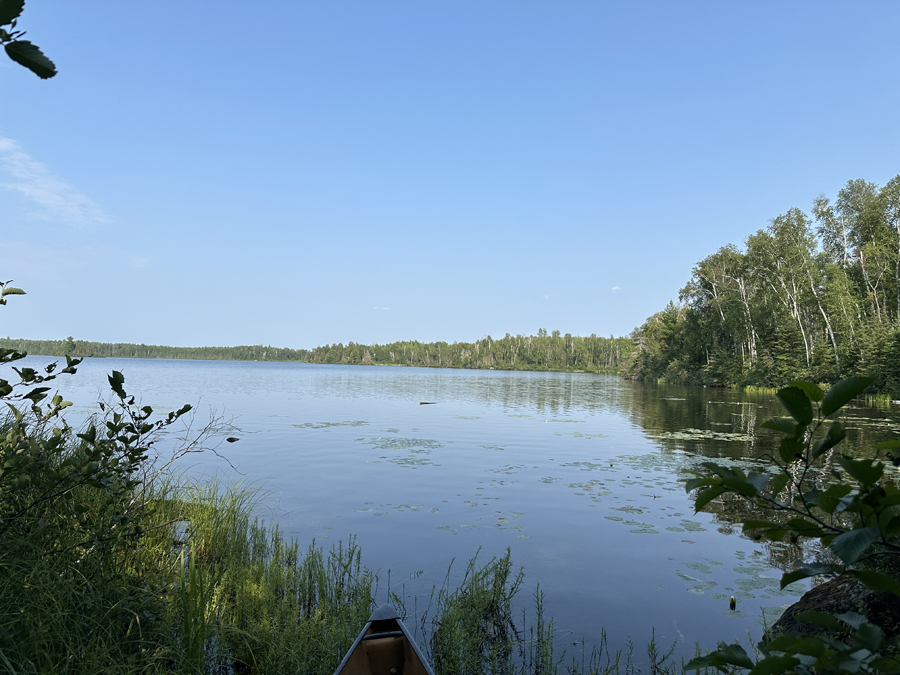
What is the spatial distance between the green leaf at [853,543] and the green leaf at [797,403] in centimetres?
28

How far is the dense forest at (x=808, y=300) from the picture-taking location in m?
38.8

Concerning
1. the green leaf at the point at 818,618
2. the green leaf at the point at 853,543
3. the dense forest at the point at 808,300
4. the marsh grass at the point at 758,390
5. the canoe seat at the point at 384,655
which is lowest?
the canoe seat at the point at 384,655

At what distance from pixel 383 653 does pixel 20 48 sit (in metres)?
4.64

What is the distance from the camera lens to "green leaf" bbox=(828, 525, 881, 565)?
3.52ft

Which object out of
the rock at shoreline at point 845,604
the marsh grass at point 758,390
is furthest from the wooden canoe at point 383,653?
the marsh grass at point 758,390

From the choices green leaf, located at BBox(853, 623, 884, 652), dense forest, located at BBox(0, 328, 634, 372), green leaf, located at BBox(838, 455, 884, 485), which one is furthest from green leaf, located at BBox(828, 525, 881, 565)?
dense forest, located at BBox(0, 328, 634, 372)

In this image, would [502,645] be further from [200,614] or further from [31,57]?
[31,57]

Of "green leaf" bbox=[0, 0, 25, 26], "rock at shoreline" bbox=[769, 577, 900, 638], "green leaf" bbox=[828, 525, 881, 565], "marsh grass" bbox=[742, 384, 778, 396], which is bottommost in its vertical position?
"rock at shoreline" bbox=[769, 577, 900, 638]

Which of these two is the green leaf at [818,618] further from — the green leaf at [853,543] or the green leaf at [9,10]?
the green leaf at [9,10]

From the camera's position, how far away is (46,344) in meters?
152

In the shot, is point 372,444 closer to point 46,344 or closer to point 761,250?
point 761,250

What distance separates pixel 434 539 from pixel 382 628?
3999 mm

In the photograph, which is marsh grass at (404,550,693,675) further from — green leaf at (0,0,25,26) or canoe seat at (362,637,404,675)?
green leaf at (0,0,25,26)

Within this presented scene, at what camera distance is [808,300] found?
4400 centimetres
